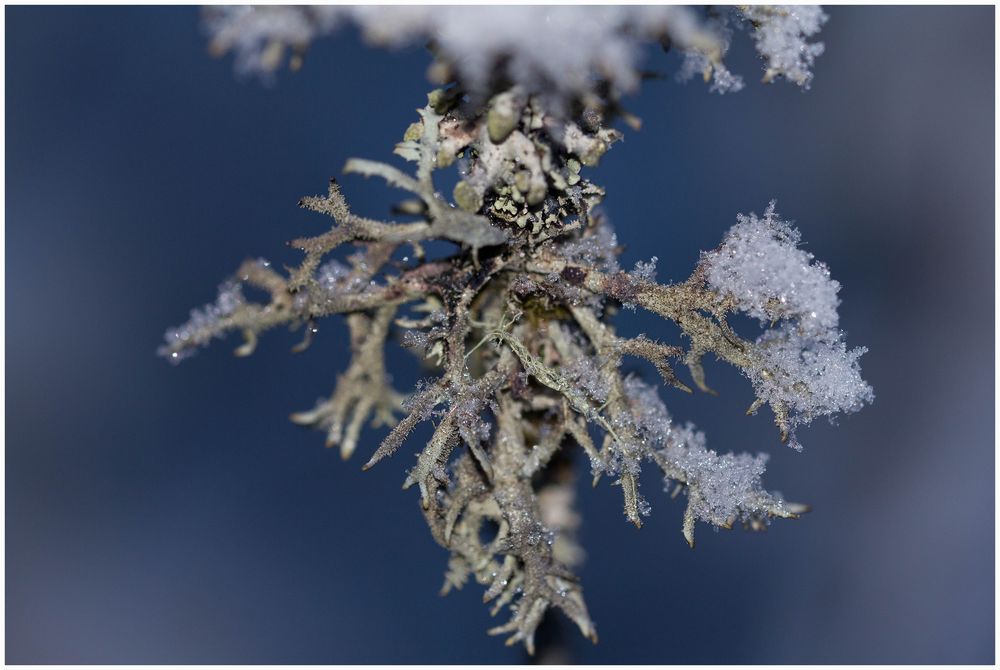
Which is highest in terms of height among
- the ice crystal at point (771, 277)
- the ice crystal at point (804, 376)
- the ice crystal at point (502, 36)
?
the ice crystal at point (502, 36)

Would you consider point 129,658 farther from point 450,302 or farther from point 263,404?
point 450,302

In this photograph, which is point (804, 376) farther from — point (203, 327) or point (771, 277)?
point (203, 327)

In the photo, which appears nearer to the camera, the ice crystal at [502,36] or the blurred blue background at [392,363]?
the ice crystal at [502,36]

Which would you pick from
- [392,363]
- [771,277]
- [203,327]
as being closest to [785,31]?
[771,277]

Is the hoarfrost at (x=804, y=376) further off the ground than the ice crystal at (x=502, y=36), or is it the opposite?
the ice crystal at (x=502, y=36)

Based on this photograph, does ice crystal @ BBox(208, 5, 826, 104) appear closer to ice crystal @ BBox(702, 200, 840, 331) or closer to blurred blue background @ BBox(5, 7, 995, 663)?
ice crystal @ BBox(702, 200, 840, 331)

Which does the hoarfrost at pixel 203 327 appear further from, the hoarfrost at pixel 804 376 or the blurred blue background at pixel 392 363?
the blurred blue background at pixel 392 363

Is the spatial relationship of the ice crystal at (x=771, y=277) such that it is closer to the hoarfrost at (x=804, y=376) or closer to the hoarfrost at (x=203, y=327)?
the hoarfrost at (x=804, y=376)

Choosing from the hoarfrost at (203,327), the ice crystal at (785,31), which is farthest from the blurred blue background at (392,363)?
the hoarfrost at (203,327)
